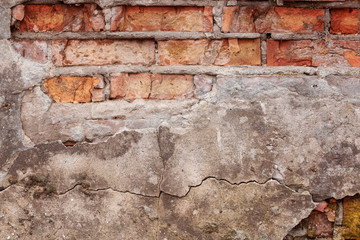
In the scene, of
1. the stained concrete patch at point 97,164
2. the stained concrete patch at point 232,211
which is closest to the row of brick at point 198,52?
the stained concrete patch at point 97,164

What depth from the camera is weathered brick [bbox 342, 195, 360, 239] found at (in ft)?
3.86

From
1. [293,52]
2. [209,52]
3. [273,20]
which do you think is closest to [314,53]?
[293,52]

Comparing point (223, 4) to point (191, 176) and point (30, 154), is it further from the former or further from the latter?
point (30, 154)

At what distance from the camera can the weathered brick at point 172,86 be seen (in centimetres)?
120

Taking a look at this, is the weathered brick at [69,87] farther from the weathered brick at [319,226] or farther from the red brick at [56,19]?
the weathered brick at [319,226]

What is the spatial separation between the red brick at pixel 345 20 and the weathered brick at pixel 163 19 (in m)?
0.46

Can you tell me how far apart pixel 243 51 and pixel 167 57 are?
285 millimetres

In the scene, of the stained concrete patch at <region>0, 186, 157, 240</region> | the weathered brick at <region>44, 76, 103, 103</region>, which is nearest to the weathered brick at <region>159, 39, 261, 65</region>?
the weathered brick at <region>44, 76, 103, 103</region>

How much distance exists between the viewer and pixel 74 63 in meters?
1.19

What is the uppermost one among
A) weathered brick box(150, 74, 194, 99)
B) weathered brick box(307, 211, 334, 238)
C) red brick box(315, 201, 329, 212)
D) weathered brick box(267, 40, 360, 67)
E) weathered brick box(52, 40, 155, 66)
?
weathered brick box(52, 40, 155, 66)

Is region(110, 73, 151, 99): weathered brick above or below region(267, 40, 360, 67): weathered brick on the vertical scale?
below

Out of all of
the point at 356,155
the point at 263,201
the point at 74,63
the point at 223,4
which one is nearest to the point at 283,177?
the point at 263,201

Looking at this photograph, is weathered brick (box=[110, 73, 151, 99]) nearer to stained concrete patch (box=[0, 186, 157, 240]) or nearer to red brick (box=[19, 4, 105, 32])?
red brick (box=[19, 4, 105, 32])

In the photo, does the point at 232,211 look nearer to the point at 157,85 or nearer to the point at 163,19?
the point at 157,85
